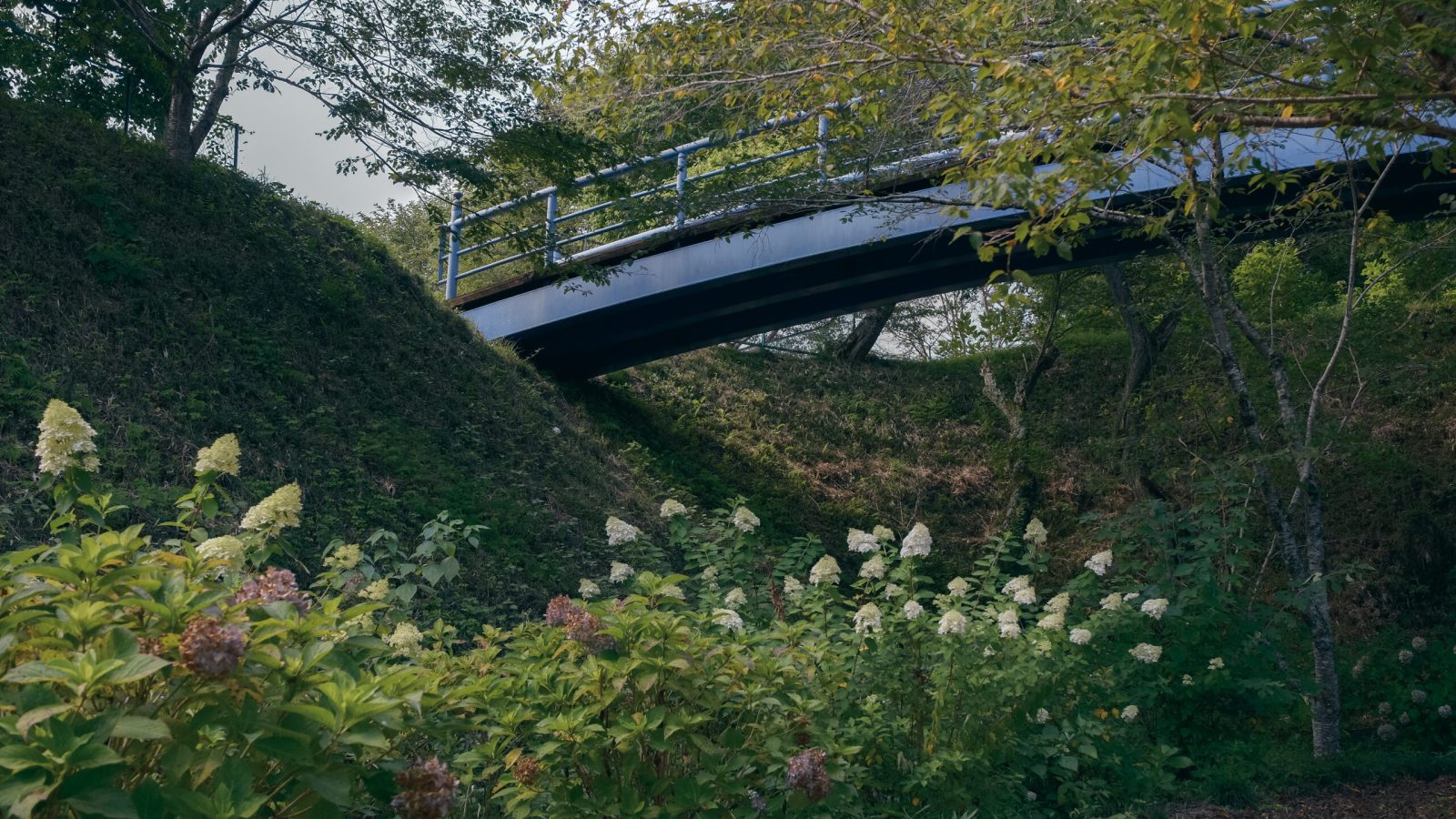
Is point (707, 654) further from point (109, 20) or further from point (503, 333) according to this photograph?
point (503, 333)

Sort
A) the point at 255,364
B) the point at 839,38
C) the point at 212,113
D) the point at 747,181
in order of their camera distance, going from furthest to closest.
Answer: the point at 212,113 → the point at 747,181 → the point at 255,364 → the point at 839,38

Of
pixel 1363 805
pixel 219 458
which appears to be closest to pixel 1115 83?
pixel 219 458

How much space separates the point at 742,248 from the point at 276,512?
29.7ft

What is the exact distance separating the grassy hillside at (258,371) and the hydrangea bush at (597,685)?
1413 millimetres

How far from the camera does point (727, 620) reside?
3770mm

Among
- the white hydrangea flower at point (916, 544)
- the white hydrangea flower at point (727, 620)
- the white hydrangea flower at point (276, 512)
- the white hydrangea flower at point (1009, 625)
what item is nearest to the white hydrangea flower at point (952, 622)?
the white hydrangea flower at point (1009, 625)

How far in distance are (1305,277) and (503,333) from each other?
1076 centimetres

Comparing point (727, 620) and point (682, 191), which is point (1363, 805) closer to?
point (727, 620)

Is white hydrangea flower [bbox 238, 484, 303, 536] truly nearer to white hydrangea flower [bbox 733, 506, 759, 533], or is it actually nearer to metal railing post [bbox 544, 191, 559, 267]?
white hydrangea flower [bbox 733, 506, 759, 533]

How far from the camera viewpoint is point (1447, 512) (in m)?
11.9

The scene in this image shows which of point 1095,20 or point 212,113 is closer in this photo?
point 1095,20

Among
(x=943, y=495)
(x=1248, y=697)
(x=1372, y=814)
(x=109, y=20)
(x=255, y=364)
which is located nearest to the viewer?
(x=1372, y=814)

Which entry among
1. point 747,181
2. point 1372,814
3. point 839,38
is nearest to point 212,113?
point 747,181

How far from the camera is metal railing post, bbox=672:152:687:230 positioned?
35.7ft
